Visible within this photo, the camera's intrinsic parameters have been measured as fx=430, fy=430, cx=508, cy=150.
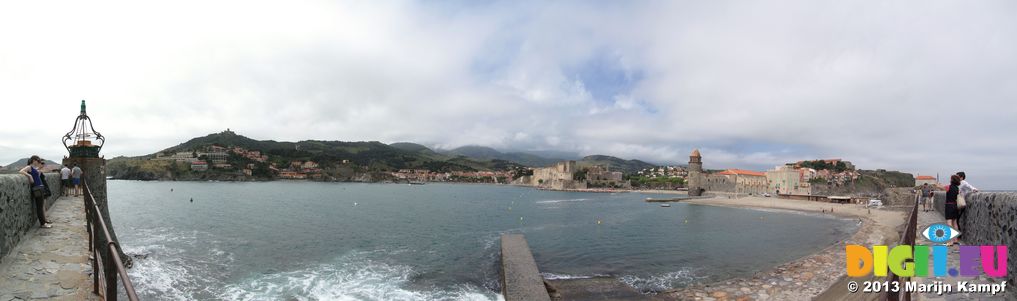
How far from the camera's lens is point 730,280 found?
15.4 m

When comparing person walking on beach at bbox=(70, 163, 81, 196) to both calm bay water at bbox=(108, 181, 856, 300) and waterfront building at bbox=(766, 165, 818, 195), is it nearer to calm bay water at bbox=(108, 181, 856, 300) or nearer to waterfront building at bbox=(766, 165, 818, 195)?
calm bay water at bbox=(108, 181, 856, 300)

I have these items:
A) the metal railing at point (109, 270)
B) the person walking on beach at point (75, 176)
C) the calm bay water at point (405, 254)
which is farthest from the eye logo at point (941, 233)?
the person walking on beach at point (75, 176)

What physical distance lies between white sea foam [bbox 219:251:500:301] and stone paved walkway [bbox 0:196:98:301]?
7559 mm

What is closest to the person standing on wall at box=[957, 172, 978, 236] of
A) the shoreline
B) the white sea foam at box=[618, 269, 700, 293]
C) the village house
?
the shoreline

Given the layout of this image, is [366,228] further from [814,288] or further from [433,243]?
[814,288]

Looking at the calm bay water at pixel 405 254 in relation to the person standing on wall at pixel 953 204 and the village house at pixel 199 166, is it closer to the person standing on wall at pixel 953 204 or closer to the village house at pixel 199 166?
the person standing on wall at pixel 953 204

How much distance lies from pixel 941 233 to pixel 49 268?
16.1 metres

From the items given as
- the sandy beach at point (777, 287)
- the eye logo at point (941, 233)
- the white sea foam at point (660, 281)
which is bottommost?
the white sea foam at point (660, 281)

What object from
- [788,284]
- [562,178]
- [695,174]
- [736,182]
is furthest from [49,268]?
[562,178]

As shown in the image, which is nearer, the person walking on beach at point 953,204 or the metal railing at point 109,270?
the metal railing at point 109,270

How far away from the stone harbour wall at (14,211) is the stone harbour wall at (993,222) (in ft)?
35.4

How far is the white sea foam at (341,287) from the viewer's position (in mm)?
13711

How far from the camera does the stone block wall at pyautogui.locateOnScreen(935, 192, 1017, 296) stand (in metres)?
4.45

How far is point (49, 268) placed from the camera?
4867 millimetres
